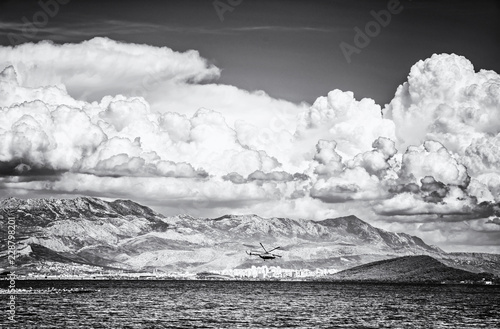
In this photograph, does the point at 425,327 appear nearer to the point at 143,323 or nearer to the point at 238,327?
the point at 238,327

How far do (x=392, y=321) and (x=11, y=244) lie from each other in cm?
10501

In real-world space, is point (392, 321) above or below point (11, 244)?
below

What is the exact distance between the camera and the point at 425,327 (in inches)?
6929

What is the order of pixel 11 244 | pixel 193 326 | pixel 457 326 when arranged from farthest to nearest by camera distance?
pixel 457 326 → pixel 193 326 → pixel 11 244

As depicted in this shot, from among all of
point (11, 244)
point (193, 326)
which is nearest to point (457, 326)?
point (193, 326)

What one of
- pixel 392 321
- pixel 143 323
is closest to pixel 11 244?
pixel 143 323

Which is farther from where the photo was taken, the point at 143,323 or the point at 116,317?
the point at 116,317

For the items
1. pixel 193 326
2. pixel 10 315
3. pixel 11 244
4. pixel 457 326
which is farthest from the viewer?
pixel 10 315

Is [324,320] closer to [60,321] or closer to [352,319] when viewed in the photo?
[352,319]

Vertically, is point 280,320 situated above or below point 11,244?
below

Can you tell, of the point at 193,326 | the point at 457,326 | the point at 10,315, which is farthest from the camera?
the point at 10,315

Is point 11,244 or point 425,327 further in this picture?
point 425,327

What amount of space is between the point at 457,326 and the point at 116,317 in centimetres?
9335

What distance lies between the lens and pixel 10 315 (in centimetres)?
19138
